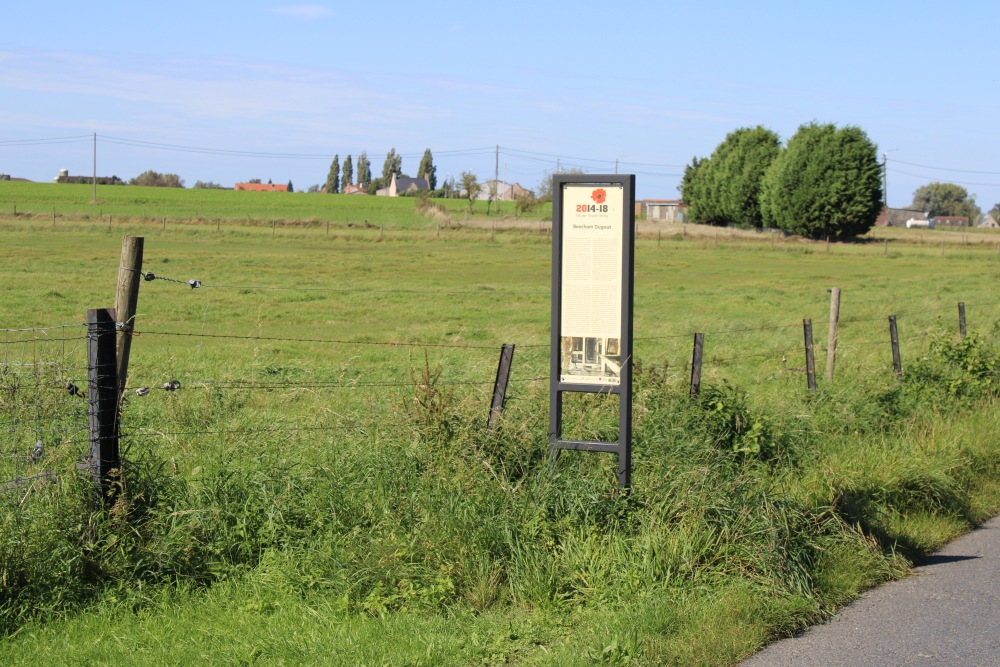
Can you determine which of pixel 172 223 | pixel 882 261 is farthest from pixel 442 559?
pixel 172 223

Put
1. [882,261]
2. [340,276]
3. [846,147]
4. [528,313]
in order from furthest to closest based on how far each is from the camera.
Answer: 1. [846,147]
2. [882,261]
3. [340,276]
4. [528,313]

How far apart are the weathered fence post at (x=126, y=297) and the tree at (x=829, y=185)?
76.9 metres

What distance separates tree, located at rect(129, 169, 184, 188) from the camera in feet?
474

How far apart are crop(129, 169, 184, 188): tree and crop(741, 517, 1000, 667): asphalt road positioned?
147839 millimetres

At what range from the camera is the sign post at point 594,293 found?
5902mm

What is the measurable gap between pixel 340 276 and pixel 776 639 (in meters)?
29.1

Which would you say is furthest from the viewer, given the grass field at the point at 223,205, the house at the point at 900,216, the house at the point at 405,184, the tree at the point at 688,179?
the house at the point at 405,184

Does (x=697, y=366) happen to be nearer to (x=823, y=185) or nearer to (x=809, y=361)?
(x=809, y=361)

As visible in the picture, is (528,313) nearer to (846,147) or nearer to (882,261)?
(882,261)

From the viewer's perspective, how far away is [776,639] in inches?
193

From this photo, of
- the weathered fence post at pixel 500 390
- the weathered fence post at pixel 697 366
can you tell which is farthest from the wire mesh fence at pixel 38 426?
the weathered fence post at pixel 697 366

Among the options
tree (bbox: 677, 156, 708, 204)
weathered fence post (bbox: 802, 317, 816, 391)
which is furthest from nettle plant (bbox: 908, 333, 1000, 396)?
tree (bbox: 677, 156, 708, 204)

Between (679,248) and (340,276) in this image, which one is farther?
(679,248)

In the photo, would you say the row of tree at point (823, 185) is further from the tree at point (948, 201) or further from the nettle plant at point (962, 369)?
the tree at point (948, 201)
